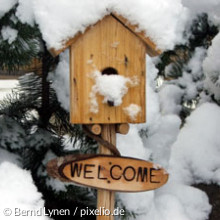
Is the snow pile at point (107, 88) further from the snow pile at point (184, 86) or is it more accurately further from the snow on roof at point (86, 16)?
the snow pile at point (184, 86)

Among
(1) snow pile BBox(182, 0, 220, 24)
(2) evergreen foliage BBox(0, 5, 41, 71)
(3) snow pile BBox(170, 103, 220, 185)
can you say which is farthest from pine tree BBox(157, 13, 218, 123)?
(2) evergreen foliage BBox(0, 5, 41, 71)

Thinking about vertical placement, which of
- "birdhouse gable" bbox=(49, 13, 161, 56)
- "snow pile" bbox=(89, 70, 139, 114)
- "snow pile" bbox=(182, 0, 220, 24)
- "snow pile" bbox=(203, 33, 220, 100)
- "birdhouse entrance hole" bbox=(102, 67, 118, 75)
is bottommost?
"snow pile" bbox=(89, 70, 139, 114)

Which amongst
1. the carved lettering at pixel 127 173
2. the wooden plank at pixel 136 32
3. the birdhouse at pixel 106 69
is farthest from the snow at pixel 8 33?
the carved lettering at pixel 127 173

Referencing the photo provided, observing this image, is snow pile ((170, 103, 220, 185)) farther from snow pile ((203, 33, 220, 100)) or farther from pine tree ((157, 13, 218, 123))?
snow pile ((203, 33, 220, 100))

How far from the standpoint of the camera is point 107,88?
1446mm

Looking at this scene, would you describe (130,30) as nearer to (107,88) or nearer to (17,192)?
(107,88)

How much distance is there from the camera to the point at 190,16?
2926mm

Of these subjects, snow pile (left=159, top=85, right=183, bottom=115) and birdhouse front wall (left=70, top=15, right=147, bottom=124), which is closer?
birdhouse front wall (left=70, top=15, right=147, bottom=124)

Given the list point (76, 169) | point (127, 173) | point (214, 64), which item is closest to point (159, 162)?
point (214, 64)

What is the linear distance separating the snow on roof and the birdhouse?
2 cm

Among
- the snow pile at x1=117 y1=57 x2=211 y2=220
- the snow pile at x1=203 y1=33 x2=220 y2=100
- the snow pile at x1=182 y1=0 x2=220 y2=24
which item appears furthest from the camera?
the snow pile at x1=203 y1=33 x2=220 y2=100

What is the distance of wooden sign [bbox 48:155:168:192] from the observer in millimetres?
1493

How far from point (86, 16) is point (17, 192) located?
0.65m

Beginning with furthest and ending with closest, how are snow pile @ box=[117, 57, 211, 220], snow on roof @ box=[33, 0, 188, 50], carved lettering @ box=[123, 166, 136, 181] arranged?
1. snow pile @ box=[117, 57, 211, 220]
2. carved lettering @ box=[123, 166, 136, 181]
3. snow on roof @ box=[33, 0, 188, 50]
